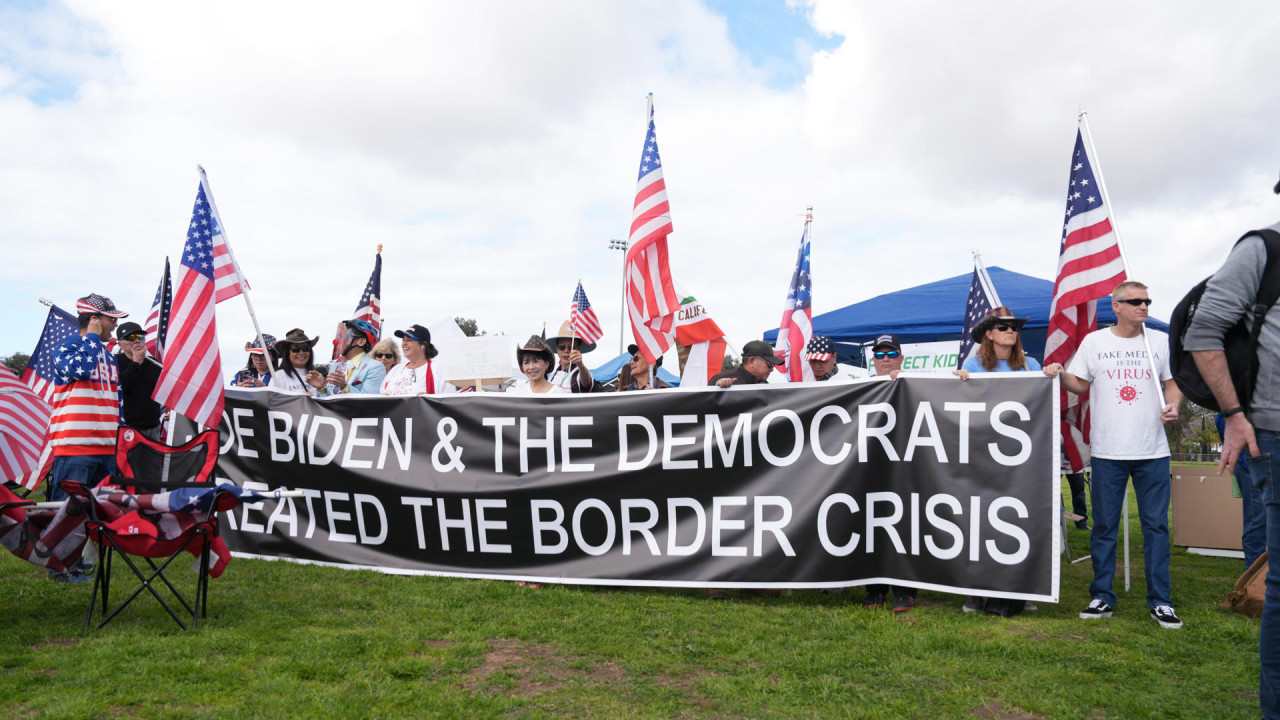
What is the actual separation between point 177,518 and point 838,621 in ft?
11.9

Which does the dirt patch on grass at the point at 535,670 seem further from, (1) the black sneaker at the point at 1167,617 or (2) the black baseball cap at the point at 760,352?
(1) the black sneaker at the point at 1167,617

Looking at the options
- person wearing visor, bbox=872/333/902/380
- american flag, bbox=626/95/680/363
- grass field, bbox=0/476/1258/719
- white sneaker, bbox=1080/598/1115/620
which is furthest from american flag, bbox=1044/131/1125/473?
american flag, bbox=626/95/680/363

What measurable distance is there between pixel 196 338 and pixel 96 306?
669 millimetres

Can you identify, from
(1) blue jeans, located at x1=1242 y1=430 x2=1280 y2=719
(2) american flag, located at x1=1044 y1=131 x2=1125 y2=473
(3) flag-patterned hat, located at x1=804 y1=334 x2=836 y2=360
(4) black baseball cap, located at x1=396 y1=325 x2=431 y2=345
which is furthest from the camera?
(4) black baseball cap, located at x1=396 y1=325 x2=431 y2=345

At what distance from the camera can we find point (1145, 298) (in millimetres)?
4891

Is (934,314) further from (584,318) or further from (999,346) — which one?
(999,346)

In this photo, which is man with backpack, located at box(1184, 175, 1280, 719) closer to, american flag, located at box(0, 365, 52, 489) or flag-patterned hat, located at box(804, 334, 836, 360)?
flag-patterned hat, located at box(804, 334, 836, 360)

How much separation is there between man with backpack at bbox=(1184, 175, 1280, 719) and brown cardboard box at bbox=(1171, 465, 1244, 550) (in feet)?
18.3

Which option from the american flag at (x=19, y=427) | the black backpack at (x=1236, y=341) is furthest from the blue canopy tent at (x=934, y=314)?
the american flag at (x=19, y=427)

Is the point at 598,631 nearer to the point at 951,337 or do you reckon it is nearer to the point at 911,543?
the point at 911,543

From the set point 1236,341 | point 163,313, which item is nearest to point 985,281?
point 1236,341

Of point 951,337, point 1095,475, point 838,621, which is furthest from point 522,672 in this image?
point 951,337

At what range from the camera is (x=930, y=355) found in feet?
40.0

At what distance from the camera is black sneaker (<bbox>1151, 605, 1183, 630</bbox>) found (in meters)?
4.72
